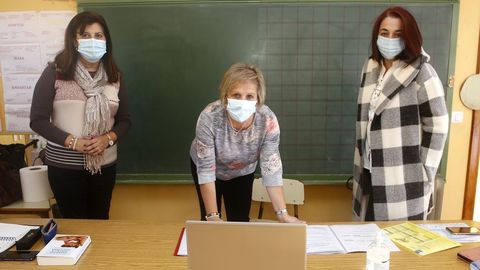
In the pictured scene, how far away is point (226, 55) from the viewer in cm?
246

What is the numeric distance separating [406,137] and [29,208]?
7.12 ft

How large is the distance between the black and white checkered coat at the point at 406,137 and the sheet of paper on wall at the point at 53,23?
1958mm

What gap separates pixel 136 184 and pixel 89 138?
779 mm

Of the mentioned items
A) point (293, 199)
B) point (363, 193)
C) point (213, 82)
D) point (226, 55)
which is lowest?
point (293, 199)

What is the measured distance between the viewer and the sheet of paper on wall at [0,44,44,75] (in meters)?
2.56

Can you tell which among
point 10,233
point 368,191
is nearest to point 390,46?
point 368,191

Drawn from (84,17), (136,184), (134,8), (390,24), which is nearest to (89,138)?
(84,17)

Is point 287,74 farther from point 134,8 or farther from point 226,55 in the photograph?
point 134,8

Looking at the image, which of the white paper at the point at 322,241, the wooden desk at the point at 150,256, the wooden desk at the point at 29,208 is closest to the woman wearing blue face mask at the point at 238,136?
the white paper at the point at 322,241

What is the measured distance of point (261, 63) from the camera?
2.47 meters

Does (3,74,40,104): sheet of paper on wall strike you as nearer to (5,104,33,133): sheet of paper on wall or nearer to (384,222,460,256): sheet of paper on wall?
(5,104,33,133): sheet of paper on wall

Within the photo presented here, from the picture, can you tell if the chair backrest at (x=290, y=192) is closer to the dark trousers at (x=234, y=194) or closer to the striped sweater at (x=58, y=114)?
the dark trousers at (x=234, y=194)

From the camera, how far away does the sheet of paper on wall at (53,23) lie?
2.51 meters

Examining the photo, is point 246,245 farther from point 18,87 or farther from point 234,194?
point 18,87
